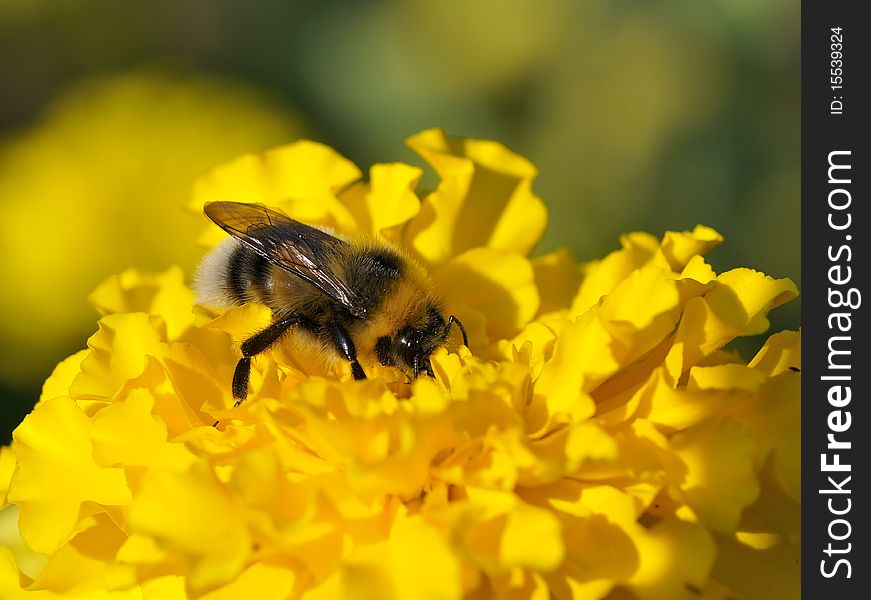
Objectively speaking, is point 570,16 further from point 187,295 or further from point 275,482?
point 275,482

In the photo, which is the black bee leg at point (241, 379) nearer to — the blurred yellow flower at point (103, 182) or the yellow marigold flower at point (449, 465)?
the yellow marigold flower at point (449, 465)

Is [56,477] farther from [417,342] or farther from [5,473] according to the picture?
[417,342]

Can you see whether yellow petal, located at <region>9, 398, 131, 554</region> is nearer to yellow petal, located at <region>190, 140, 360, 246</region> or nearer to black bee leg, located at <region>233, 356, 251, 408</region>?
black bee leg, located at <region>233, 356, 251, 408</region>

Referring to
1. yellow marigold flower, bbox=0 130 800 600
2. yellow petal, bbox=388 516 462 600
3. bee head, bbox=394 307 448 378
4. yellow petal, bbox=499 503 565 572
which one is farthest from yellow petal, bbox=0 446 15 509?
yellow petal, bbox=499 503 565 572

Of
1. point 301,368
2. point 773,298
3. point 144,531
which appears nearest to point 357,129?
point 301,368

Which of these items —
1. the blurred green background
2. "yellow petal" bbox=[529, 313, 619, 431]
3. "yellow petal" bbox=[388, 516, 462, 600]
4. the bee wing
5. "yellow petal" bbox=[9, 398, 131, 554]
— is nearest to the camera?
"yellow petal" bbox=[388, 516, 462, 600]

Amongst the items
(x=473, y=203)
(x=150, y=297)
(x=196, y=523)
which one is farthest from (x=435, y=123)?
(x=196, y=523)

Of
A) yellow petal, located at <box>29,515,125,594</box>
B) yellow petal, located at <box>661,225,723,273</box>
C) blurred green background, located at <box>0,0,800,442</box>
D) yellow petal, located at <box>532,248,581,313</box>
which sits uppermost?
blurred green background, located at <box>0,0,800,442</box>
